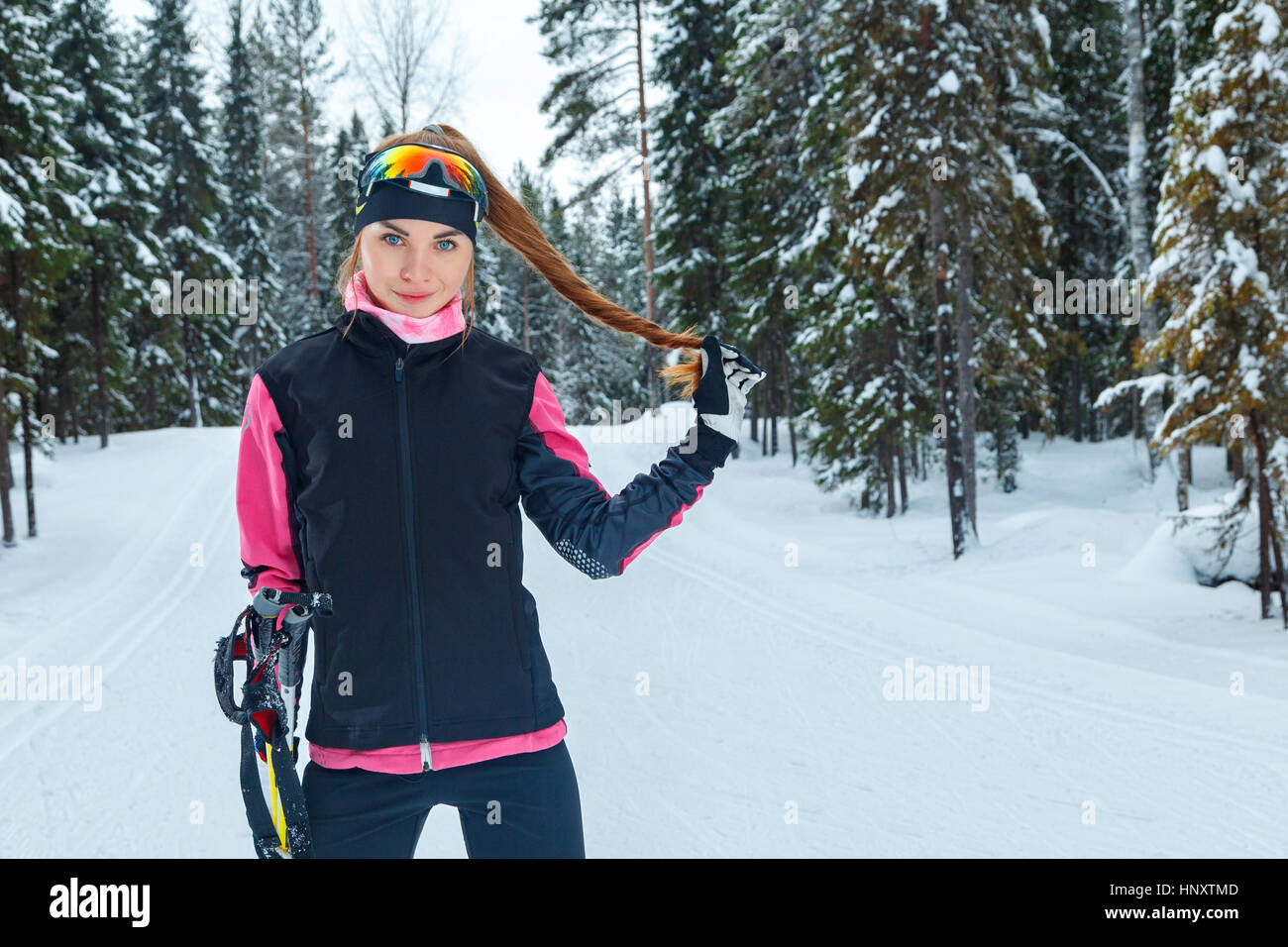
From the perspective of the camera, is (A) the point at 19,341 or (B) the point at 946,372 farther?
(A) the point at 19,341

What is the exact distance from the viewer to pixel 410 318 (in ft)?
6.70

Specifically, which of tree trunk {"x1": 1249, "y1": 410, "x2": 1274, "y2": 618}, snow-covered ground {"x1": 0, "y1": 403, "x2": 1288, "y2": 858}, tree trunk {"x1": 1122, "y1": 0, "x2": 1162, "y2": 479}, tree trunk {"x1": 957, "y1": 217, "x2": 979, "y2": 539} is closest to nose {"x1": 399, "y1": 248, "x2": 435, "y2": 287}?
snow-covered ground {"x1": 0, "y1": 403, "x2": 1288, "y2": 858}

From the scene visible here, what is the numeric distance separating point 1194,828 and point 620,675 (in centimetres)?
439

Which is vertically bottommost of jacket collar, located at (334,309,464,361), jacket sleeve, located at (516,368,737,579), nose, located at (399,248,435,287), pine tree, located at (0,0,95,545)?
jacket sleeve, located at (516,368,737,579)

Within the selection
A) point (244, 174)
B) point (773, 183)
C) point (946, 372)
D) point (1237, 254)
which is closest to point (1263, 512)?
point (1237, 254)

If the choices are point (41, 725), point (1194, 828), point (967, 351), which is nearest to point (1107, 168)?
point (967, 351)

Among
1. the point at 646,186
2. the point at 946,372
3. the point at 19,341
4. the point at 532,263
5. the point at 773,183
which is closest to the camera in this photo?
the point at 532,263

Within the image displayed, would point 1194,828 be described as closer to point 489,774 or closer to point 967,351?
point 489,774

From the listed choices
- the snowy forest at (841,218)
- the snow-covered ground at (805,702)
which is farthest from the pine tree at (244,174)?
the snow-covered ground at (805,702)

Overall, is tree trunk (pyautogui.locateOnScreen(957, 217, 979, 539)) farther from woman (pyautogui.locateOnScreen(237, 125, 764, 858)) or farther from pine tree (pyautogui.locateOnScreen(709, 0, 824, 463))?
woman (pyautogui.locateOnScreen(237, 125, 764, 858))

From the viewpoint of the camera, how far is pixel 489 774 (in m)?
1.98

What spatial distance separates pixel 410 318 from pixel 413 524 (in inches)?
18.1

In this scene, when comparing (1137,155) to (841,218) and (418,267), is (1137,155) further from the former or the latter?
(418,267)

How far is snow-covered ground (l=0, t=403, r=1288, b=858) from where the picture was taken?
198 inches
